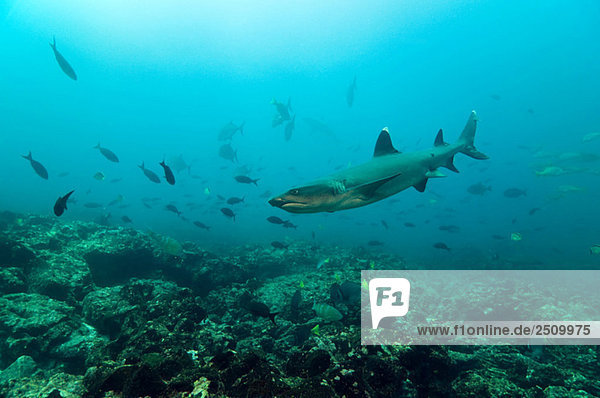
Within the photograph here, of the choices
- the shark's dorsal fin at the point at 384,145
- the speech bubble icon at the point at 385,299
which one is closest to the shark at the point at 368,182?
the shark's dorsal fin at the point at 384,145

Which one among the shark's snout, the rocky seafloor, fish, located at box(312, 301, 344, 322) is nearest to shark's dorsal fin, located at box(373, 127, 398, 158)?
the shark's snout

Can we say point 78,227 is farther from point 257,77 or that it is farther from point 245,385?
point 257,77

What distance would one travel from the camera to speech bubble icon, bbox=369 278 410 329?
18.2ft

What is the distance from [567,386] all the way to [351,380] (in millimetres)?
4905

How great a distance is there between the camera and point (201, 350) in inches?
166

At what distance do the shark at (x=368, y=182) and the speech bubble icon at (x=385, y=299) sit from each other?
2.69 m

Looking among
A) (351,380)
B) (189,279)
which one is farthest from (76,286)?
(351,380)

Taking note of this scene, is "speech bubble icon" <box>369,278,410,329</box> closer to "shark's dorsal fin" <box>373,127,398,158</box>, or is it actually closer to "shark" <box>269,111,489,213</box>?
"shark" <box>269,111,489,213</box>

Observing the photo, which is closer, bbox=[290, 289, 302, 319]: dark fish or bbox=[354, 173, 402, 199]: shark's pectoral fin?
bbox=[354, 173, 402, 199]: shark's pectoral fin

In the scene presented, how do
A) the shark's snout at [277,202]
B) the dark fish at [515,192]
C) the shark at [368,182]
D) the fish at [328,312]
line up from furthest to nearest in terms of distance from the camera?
1. the dark fish at [515,192]
2. the fish at [328,312]
3. the shark at [368,182]
4. the shark's snout at [277,202]

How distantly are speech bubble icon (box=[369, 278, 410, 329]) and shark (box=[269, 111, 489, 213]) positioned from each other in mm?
2693

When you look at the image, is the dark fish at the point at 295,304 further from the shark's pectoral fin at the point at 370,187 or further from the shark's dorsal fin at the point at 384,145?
the shark's pectoral fin at the point at 370,187

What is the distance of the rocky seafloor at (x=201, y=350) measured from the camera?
2.81 meters

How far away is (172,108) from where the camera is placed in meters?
131
